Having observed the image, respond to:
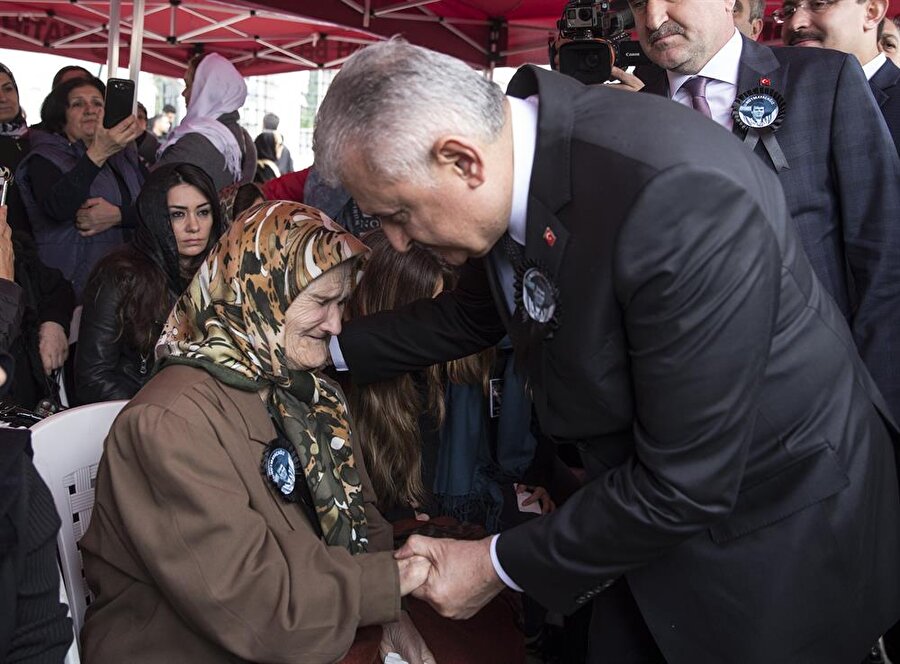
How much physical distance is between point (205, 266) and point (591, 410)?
93cm

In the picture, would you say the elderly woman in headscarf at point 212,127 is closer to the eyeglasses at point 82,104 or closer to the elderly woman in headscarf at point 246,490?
the eyeglasses at point 82,104

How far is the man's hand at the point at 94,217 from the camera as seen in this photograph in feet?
13.7

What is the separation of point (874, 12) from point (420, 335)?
5.98 ft

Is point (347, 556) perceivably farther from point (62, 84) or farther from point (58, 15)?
point (58, 15)

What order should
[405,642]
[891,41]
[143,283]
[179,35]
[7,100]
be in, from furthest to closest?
1. [179,35]
2. [7,100]
3. [891,41]
4. [143,283]
5. [405,642]

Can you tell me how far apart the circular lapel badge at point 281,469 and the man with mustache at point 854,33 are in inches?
80.5

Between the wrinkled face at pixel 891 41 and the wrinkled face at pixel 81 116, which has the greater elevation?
the wrinkled face at pixel 891 41

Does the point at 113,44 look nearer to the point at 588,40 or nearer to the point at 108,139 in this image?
the point at 108,139

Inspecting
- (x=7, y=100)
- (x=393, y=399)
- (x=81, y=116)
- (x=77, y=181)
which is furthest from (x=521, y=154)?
(x=7, y=100)

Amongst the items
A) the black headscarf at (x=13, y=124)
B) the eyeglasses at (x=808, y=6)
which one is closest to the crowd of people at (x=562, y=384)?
the eyeglasses at (x=808, y=6)

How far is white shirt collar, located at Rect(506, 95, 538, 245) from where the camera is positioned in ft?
4.73

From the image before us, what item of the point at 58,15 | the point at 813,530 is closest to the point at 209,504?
the point at 813,530

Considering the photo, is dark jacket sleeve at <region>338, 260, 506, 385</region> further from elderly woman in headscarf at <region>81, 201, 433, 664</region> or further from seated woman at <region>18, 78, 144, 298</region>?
seated woman at <region>18, 78, 144, 298</region>

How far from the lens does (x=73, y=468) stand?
2.00 m
